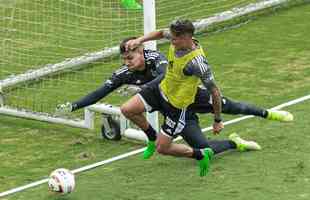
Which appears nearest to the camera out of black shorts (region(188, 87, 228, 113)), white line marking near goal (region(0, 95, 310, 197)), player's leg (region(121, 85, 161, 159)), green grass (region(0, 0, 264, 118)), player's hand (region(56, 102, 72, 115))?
white line marking near goal (region(0, 95, 310, 197))

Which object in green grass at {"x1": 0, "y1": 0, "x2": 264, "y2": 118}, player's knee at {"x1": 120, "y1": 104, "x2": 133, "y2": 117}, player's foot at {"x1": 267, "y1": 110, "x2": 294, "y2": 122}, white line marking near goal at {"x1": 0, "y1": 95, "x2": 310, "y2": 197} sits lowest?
white line marking near goal at {"x1": 0, "y1": 95, "x2": 310, "y2": 197}

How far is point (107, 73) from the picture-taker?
1136 cm

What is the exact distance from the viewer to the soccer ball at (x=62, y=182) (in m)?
7.30

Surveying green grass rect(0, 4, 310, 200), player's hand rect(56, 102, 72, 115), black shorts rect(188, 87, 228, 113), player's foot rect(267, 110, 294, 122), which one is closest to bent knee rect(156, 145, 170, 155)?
green grass rect(0, 4, 310, 200)

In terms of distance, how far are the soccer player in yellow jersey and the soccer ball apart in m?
0.82

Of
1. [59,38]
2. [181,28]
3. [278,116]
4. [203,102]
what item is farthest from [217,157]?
[59,38]

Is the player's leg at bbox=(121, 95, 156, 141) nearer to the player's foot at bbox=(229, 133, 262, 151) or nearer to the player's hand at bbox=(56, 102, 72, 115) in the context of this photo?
the player's foot at bbox=(229, 133, 262, 151)

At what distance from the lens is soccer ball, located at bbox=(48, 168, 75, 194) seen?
730 cm

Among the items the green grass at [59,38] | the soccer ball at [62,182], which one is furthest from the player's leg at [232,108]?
the green grass at [59,38]

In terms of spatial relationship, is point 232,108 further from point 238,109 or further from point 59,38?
point 59,38

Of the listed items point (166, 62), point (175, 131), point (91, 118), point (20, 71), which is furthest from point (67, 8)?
point (175, 131)

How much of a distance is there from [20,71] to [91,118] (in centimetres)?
244

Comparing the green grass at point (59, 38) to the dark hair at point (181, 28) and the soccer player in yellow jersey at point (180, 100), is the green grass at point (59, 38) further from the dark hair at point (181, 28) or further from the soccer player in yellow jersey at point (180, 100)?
the dark hair at point (181, 28)

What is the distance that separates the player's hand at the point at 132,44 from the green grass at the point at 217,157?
1085 mm
